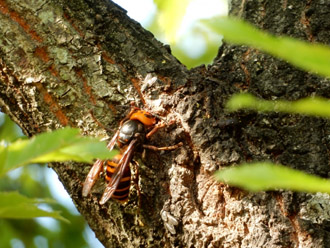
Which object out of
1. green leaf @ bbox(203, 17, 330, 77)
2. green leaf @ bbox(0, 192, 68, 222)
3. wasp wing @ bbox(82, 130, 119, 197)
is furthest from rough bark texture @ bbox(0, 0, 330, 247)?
green leaf @ bbox(203, 17, 330, 77)

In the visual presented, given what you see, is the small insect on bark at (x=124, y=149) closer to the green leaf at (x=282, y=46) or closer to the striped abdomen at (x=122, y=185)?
the striped abdomen at (x=122, y=185)

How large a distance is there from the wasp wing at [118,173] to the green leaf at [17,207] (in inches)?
35.9

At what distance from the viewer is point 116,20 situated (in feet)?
6.68

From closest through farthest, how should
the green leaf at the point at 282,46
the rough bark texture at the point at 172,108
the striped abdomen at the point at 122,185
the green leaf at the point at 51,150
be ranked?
the green leaf at the point at 282,46
the green leaf at the point at 51,150
the rough bark texture at the point at 172,108
the striped abdomen at the point at 122,185

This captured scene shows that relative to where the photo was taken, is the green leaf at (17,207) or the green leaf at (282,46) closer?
the green leaf at (282,46)

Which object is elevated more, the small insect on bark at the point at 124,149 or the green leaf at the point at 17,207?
the small insect on bark at the point at 124,149

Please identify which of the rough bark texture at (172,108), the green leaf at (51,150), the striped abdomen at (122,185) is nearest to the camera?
the green leaf at (51,150)

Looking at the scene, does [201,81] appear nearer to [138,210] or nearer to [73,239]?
[138,210]

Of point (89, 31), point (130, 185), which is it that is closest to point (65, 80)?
point (89, 31)

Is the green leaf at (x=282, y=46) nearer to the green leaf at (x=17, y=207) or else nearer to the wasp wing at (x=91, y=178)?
the green leaf at (x=17, y=207)

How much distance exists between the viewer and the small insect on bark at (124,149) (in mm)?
1854

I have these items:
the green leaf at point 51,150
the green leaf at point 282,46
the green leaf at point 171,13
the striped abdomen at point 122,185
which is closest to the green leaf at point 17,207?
the green leaf at point 51,150

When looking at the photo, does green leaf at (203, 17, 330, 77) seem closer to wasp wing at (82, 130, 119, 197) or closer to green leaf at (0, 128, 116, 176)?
green leaf at (0, 128, 116, 176)

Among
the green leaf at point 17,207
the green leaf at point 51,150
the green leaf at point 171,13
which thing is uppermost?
the green leaf at point 171,13
